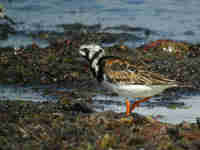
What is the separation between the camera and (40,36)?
43.1 ft

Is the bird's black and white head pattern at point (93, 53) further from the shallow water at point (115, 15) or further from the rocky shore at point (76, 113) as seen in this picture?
the shallow water at point (115, 15)

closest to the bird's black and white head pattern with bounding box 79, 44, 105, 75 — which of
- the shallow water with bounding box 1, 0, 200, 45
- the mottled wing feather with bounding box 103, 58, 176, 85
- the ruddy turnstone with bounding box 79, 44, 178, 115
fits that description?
the ruddy turnstone with bounding box 79, 44, 178, 115

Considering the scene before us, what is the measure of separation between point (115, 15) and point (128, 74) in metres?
10.8

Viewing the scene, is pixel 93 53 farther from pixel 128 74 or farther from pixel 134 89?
pixel 134 89

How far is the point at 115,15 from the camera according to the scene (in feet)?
54.0

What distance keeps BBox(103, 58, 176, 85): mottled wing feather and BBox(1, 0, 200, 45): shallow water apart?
700cm

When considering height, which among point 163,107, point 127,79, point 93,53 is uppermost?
point 93,53

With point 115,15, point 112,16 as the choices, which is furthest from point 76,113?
point 115,15

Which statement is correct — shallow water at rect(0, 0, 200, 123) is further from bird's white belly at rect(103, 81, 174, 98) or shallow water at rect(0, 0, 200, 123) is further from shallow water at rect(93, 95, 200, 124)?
bird's white belly at rect(103, 81, 174, 98)

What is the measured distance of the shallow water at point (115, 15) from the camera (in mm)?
14289

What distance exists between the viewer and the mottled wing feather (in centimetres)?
584

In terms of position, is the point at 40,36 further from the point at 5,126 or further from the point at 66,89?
the point at 5,126

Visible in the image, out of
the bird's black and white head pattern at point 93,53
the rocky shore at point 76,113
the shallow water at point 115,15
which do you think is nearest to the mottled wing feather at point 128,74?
the bird's black and white head pattern at point 93,53

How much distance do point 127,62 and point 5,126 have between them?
6.35 ft
